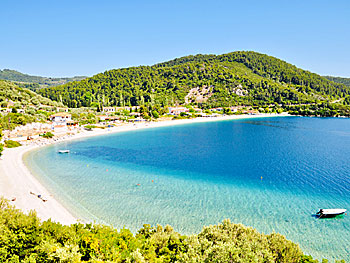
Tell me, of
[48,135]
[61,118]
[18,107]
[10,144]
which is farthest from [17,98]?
[10,144]

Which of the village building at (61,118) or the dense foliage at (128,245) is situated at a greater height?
the village building at (61,118)

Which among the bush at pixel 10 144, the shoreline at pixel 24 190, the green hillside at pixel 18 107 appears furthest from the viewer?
the green hillside at pixel 18 107

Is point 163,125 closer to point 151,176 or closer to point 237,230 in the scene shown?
point 151,176

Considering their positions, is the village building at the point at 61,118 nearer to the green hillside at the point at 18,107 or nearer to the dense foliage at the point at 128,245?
the green hillside at the point at 18,107

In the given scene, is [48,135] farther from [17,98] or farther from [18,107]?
[17,98]

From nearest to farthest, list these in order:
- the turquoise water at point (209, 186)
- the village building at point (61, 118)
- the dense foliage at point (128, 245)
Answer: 1. the dense foliage at point (128, 245)
2. the turquoise water at point (209, 186)
3. the village building at point (61, 118)

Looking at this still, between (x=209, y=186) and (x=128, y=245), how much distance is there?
18.9 m

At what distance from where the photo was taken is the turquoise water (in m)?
20.8

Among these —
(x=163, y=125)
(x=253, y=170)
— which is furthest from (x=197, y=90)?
(x=253, y=170)

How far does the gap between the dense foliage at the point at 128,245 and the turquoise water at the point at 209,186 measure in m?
6.48

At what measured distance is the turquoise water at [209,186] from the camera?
20.8 m

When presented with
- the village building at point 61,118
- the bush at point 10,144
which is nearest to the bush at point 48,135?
the bush at point 10,144

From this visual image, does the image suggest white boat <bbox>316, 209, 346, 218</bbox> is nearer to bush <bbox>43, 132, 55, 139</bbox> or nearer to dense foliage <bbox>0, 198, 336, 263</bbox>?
dense foliage <bbox>0, 198, 336, 263</bbox>

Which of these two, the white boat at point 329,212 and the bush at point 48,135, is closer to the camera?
the white boat at point 329,212
